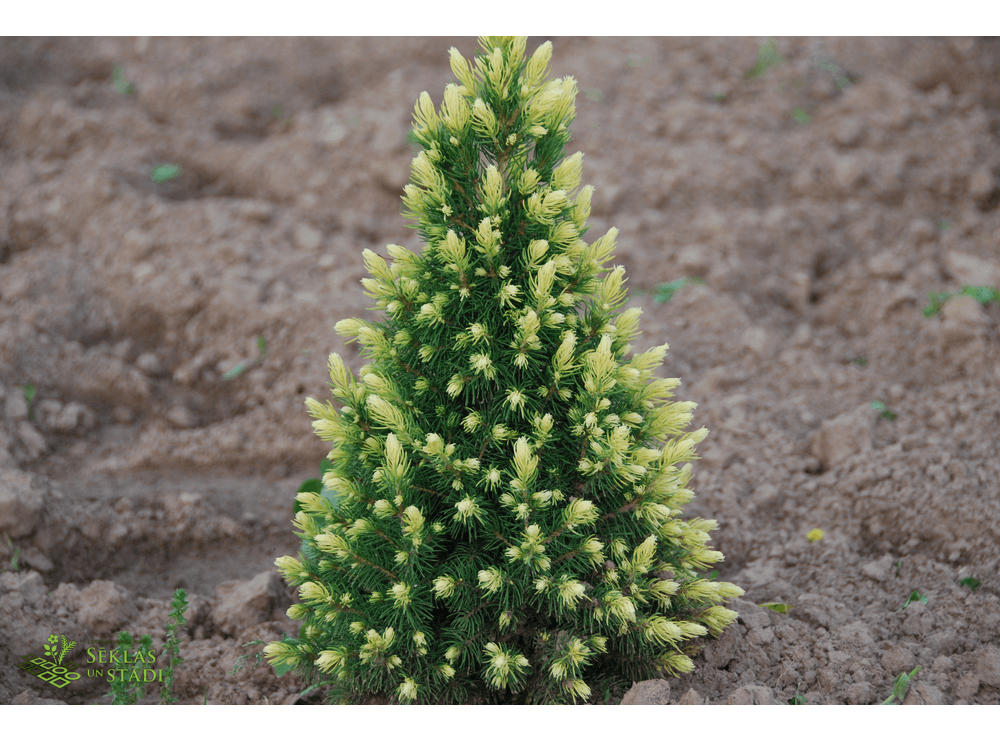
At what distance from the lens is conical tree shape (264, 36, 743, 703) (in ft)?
9.58

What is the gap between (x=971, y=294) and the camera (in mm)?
5215

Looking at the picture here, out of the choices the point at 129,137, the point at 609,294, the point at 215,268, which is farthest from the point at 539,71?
the point at 129,137

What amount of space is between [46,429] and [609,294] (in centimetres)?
418

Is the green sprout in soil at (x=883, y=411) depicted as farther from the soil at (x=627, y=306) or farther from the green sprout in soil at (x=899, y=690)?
the green sprout in soil at (x=899, y=690)

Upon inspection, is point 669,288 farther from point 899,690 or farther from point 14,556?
point 14,556

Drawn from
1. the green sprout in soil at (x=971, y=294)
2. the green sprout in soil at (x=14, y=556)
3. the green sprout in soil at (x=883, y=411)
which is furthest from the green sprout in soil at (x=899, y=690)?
the green sprout in soil at (x=14, y=556)

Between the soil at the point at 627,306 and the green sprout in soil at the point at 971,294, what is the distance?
91 mm

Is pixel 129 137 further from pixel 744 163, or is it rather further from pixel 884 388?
pixel 884 388

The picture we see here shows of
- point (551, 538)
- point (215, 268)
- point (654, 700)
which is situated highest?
point (215, 268)

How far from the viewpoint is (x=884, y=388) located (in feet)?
16.6

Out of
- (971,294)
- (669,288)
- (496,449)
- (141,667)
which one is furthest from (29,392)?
(971,294)

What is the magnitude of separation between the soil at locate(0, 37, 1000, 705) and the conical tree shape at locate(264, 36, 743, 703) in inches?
22.9

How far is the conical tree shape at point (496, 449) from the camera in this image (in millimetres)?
2920

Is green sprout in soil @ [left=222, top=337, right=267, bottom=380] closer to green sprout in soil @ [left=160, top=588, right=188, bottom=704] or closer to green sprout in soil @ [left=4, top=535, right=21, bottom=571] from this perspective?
green sprout in soil @ [left=4, top=535, right=21, bottom=571]
